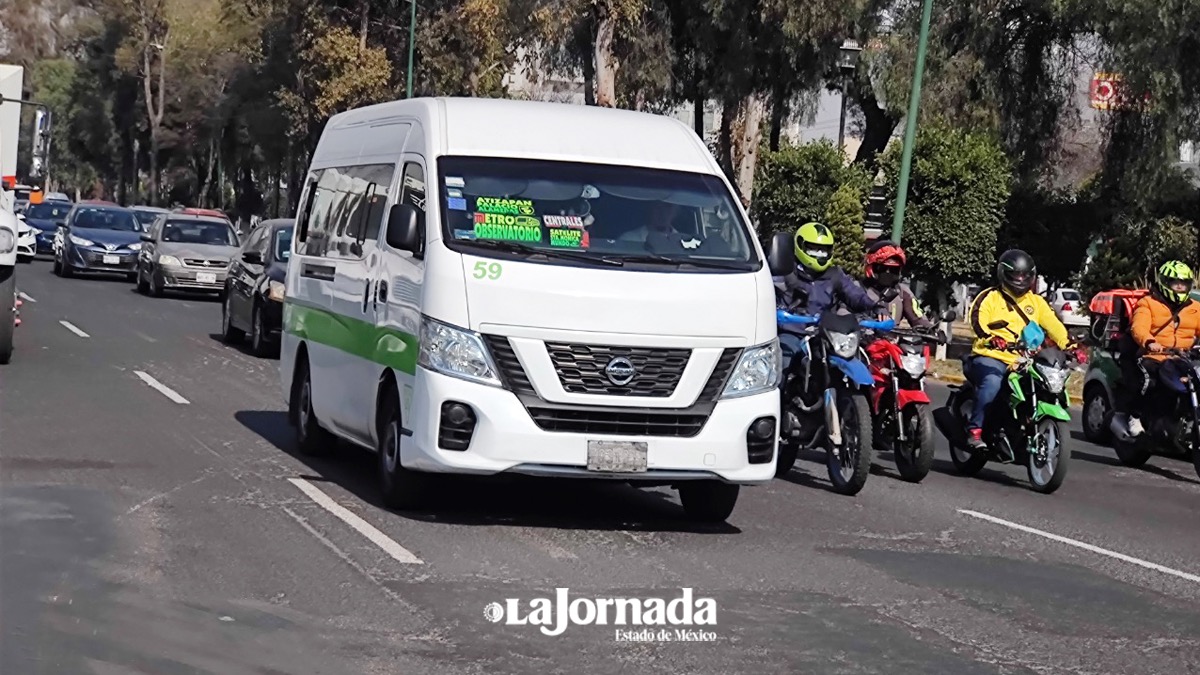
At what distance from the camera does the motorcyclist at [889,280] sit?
46.3ft

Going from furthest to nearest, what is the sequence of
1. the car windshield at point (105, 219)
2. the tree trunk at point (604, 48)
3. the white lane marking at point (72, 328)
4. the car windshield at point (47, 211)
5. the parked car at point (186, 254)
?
the car windshield at point (47, 211) → the car windshield at point (105, 219) → the tree trunk at point (604, 48) → the parked car at point (186, 254) → the white lane marking at point (72, 328)

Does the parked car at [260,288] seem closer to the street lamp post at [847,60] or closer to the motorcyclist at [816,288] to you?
the motorcyclist at [816,288]

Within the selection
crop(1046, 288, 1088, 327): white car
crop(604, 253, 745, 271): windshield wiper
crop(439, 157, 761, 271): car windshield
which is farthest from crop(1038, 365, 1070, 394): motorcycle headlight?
crop(1046, 288, 1088, 327): white car

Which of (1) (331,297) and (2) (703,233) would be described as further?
(1) (331,297)

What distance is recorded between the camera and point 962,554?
1073 cm

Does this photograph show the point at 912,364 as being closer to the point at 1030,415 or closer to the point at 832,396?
the point at 832,396

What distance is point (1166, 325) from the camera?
647 inches

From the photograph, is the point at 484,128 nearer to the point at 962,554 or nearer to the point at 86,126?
the point at 962,554

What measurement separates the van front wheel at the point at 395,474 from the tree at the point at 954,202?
25.4 meters

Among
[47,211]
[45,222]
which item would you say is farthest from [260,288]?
[47,211]

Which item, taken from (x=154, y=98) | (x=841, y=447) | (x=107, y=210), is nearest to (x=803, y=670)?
(x=841, y=447)

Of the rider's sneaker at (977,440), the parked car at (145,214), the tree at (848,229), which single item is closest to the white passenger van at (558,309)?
the rider's sneaker at (977,440)

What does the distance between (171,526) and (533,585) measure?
7.66 ft

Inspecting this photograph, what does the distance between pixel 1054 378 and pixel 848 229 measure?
24.3 m
